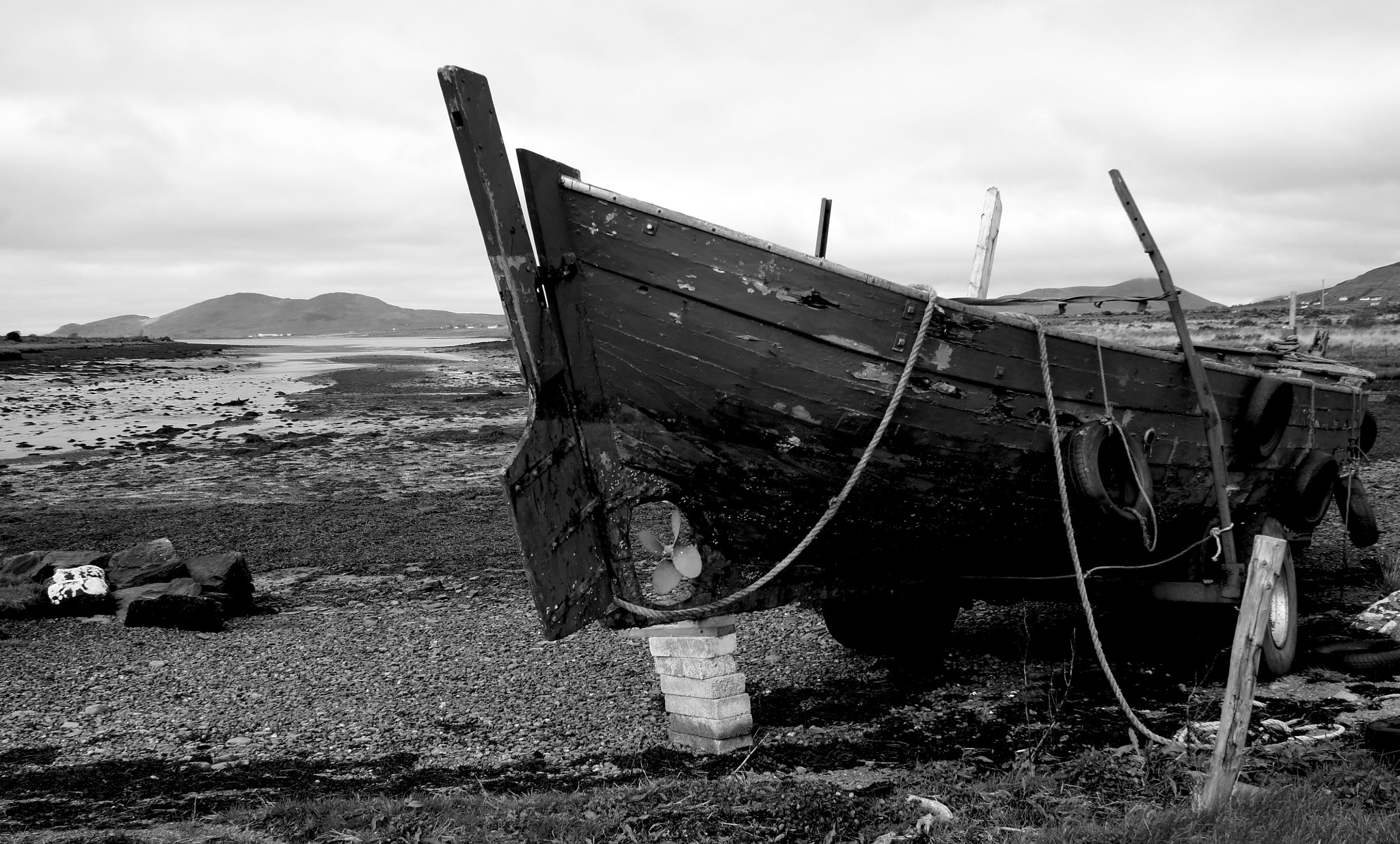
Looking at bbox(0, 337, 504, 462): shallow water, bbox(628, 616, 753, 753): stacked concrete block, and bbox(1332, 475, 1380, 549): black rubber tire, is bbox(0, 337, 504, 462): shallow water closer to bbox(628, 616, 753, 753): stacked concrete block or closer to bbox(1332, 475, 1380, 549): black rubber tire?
bbox(628, 616, 753, 753): stacked concrete block

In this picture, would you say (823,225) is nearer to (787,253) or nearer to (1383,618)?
(787,253)

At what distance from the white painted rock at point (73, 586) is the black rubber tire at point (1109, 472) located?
7305 mm

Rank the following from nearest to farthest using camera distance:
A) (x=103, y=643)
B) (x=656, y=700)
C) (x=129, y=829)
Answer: (x=129, y=829) → (x=656, y=700) → (x=103, y=643)

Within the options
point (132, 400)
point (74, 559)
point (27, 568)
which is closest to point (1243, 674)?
point (74, 559)

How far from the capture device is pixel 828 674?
7.42 meters

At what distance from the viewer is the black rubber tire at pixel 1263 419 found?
7.18m

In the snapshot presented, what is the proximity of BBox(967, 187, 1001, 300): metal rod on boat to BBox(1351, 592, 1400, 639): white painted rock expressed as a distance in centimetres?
382

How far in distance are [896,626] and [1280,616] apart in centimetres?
246

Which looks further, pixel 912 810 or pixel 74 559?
pixel 74 559

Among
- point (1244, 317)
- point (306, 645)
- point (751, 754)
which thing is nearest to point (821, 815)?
point (751, 754)

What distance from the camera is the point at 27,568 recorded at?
9.38 meters

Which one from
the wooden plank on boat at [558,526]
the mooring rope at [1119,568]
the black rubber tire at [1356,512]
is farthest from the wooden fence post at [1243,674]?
the black rubber tire at [1356,512]

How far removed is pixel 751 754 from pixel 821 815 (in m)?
0.97

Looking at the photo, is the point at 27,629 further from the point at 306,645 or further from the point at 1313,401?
the point at 1313,401
